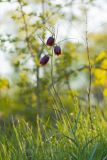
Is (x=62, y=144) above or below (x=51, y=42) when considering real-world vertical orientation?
below

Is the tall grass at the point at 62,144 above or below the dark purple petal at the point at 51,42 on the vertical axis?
below

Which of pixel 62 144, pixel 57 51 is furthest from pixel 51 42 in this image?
pixel 62 144

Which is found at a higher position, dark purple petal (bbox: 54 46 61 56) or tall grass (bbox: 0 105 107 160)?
dark purple petal (bbox: 54 46 61 56)

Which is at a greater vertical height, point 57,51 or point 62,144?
point 57,51

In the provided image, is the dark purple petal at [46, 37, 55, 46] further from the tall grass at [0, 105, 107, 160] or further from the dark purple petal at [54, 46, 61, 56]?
the tall grass at [0, 105, 107, 160]

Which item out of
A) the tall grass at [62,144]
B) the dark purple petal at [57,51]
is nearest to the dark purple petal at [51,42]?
the dark purple petal at [57,51]

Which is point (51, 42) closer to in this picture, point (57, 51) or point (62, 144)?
point (57, 51)

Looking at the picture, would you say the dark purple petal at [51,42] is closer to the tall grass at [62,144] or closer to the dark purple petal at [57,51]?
the dark purple petal at [57,51]

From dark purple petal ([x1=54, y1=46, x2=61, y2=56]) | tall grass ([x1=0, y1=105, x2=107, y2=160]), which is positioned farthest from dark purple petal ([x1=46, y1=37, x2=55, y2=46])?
tall grass ([x1=0, y1=105, x2=107, y2=160])

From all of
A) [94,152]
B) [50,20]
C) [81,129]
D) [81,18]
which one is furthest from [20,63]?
[94,152]

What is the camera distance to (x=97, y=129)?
4133 millimetres

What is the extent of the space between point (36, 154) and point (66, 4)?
9.85 ft

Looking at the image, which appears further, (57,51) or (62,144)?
(57,51)

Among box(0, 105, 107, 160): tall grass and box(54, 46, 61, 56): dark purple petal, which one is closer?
box(0, 105, 107, 160): tall grass
